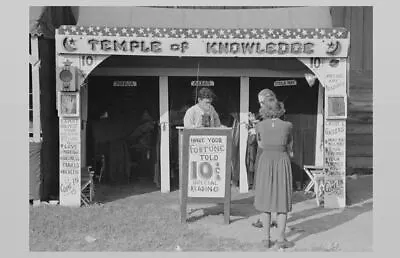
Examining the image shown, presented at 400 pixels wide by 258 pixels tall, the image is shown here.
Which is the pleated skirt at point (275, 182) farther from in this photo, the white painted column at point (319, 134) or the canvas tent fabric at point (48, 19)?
the canvas tent fabric at point (48, 19)

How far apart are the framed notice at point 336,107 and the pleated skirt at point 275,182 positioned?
2.20 meters

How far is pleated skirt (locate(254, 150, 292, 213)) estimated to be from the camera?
570cm

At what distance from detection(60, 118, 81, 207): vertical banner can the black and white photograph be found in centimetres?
1

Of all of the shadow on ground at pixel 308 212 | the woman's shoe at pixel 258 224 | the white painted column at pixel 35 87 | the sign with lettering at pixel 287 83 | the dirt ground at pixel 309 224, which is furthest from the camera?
the sign with lettering at pixel 287 83

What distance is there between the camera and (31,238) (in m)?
6.14

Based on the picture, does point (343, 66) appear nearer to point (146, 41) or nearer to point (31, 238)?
point (146, 41)

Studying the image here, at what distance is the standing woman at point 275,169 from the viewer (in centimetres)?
570

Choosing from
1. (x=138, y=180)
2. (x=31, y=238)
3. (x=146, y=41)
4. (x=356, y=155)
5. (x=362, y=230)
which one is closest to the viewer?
(x=31, y=238)

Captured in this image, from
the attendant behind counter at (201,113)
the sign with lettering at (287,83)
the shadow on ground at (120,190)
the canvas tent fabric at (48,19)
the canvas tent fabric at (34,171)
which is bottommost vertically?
the shadow on ground at (120,190)

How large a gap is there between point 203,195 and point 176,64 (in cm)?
296

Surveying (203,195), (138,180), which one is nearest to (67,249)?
(203,195)

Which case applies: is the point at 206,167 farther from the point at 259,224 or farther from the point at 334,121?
the point at 334,121

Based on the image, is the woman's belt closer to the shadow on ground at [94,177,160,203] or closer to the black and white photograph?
the black and white photograph

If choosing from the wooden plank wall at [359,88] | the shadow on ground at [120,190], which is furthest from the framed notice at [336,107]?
the wooden plank wall at [359,88]
